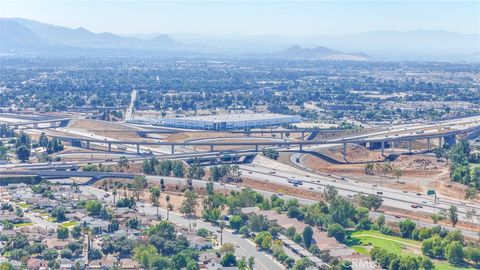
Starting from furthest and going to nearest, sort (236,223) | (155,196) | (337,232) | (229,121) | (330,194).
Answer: (229,121) → (330,194) → (155,196) → (236,223) → (337,232)

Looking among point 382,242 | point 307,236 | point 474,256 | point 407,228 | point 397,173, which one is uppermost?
point 307,236

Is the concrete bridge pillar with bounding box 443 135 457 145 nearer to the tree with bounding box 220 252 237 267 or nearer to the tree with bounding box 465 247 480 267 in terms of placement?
the tree with bounding box 465 247 480 267

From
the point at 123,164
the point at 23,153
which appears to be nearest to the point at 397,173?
the point at 123,164

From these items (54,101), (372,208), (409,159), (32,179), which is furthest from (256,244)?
(54,101)

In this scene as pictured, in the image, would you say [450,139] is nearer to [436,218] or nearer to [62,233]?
[436,218]

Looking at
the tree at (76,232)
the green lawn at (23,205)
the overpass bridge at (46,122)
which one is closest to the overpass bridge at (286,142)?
the overpass bridge at (46,122)

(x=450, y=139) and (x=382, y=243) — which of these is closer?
(x=382, y=243)

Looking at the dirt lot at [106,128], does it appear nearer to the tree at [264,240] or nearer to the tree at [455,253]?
the tree at [264,240]
